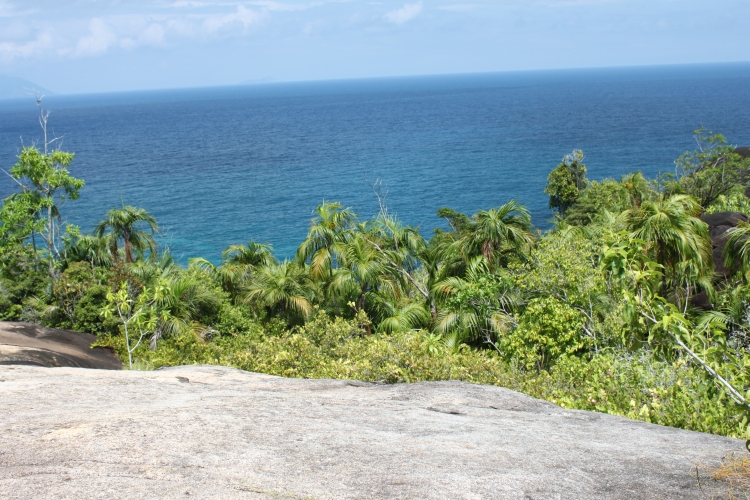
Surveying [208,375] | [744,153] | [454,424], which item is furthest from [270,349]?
[744,153]

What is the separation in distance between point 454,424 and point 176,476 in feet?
12.2

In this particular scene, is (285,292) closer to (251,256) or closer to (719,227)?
(251,256)

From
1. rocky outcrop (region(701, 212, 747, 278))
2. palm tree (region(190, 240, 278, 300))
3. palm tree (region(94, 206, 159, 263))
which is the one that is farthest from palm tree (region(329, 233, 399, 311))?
rocky outcrop (region(701, 212, 747, 278))

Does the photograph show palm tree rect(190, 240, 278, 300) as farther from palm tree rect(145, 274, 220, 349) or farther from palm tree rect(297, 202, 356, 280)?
palm tree rect(297, 202, 356, 280)

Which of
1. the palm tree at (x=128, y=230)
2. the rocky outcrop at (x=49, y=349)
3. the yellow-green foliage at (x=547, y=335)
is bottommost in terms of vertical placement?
the rocky outcrop at (x=49, y=349)

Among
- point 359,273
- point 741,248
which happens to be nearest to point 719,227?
point 741,248

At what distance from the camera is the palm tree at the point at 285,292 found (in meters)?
22.2

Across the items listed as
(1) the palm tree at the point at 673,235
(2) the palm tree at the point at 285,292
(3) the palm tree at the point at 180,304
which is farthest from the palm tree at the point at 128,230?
(1) the palm tree at the point at 673,235

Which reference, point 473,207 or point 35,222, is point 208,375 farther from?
point 473,207

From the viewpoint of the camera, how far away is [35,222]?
90.2ft

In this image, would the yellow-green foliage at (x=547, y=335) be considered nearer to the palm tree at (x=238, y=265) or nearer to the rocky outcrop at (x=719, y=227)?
the rocky outcrop at (x=719, y=227)

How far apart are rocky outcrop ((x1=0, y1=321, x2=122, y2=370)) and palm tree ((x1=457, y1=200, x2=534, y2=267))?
518 inches

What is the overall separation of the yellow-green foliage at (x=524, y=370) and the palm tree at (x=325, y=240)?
6.25 metres

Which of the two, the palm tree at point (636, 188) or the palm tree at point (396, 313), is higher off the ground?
the palm tree at point (636, 188)
